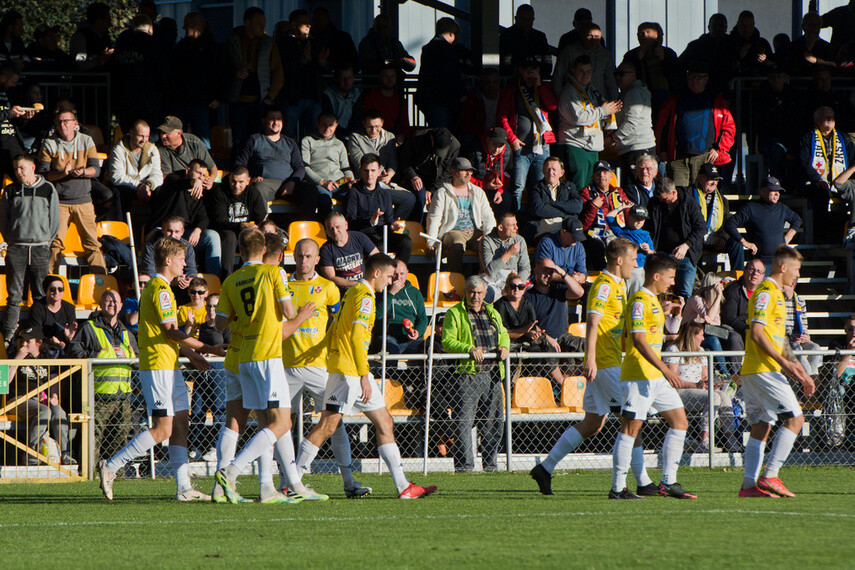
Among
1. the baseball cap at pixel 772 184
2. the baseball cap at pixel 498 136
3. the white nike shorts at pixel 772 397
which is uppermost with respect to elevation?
the baseball cap at pixel 498 136

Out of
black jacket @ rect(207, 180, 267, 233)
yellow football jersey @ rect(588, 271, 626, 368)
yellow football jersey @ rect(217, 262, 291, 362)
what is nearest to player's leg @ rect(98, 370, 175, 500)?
yellow football jersey @ rect(217, 262, 291, 362)

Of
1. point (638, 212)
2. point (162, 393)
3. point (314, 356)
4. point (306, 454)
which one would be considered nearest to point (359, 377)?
point (314, 356)

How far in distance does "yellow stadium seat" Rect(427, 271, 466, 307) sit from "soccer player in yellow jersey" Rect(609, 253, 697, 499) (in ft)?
17.3

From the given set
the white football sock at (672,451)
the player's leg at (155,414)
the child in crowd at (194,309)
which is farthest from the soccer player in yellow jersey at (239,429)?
the child in crowd at (194,309)

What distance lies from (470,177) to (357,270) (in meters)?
2.38

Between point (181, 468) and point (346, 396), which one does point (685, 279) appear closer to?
point (346, 396)

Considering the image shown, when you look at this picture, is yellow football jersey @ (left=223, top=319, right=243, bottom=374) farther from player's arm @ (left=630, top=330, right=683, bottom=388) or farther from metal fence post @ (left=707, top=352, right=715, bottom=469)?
metal fence post @ (left=707, top=352, right=715, bottom=469)

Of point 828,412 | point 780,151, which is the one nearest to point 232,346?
point 828,412

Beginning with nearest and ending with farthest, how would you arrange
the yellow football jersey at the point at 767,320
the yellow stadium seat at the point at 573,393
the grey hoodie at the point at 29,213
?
the yellow football jersey at the point at 767,320 < the yellow stadium seat at the point at 573,393 < the grey hoodie at the point at 29,213

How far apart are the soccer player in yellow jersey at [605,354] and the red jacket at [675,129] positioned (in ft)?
24.8

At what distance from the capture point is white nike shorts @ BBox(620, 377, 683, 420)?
8.59 meters

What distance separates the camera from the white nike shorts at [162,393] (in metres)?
8.52

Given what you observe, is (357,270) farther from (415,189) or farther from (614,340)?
(614,340)

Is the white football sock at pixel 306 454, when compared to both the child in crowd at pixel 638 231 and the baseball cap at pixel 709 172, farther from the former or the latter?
the baseball cap at pixel 709 172
